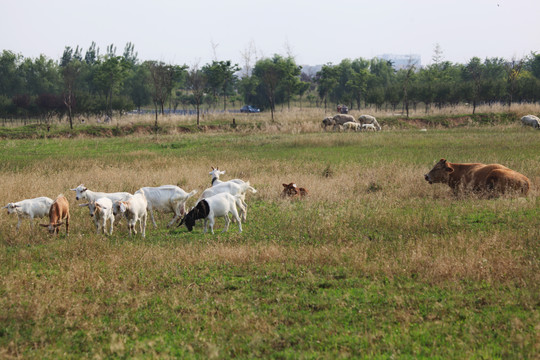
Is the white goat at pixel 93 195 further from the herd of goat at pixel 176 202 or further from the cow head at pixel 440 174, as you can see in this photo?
Result: the cow head at pixel 440 174

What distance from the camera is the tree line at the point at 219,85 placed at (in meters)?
57.2

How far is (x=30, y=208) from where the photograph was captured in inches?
500

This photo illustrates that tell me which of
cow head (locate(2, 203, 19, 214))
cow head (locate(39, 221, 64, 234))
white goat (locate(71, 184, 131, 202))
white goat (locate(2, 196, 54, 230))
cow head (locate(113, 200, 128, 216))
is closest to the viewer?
cow head (locate(113, 200, 128, 216))

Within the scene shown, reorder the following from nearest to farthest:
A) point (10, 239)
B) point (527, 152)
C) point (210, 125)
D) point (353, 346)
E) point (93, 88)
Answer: point (353, 346) → point (10, 239) → point (527, 152) → point (210, 125) → point (93, 88)

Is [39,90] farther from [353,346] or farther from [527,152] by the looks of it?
[353,346]

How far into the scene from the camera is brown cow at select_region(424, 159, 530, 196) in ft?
48.7

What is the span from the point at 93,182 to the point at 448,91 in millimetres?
54271

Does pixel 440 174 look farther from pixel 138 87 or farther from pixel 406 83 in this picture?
pixel 138 87

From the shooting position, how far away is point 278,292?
7969 millimetres

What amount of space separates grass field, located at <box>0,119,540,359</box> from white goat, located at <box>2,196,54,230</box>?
0.35 meters

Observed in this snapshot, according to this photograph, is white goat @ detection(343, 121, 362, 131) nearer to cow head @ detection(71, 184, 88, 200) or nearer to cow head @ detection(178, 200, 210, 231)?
cow head @ detection(71, 184, 88, 200)

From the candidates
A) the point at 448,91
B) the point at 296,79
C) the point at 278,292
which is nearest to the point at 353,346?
the point at 278,292

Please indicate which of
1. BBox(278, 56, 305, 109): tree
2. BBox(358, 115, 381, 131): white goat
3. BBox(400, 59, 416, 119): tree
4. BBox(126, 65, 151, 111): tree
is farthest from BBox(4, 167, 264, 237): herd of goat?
BBox(126, 65, 151, 111): tree

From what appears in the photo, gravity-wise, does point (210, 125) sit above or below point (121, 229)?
above
